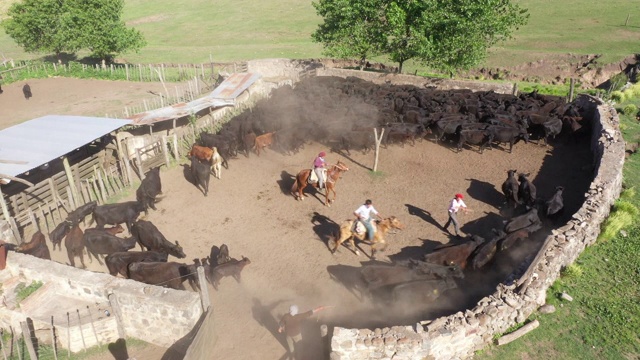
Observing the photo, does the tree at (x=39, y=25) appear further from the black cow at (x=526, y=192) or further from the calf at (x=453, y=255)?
the calf at (x=453, y=255)

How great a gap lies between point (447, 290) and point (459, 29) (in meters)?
18.7

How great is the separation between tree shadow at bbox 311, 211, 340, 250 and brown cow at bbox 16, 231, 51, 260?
287 inches

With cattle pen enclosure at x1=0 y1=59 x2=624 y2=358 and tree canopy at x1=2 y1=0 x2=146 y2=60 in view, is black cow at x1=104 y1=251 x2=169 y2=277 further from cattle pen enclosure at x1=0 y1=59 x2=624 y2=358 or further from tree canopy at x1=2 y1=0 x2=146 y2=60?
tree canopy at x1=2 y1=0 x2=146 y2=60

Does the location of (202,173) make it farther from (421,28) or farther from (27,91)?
(27,91)

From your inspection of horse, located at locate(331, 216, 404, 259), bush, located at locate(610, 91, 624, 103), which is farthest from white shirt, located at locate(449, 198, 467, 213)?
bush, located at locate(610, 91, 624, 103)

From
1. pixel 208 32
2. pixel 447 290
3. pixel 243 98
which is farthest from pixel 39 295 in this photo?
pixel 208 32

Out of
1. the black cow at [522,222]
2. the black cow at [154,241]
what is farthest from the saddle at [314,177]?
the black cow at [522,222]

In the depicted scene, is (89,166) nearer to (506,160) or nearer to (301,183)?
(301,183)

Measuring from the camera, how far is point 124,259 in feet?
36.8

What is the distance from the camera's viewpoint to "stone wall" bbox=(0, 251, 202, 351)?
9516mm

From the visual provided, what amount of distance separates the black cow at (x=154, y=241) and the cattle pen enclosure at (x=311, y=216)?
27.7 inches

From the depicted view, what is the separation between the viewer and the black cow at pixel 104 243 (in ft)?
39.9

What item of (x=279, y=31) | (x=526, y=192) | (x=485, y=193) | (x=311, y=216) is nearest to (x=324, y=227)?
(x=311, y=216)

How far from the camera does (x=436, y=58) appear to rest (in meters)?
26.1
